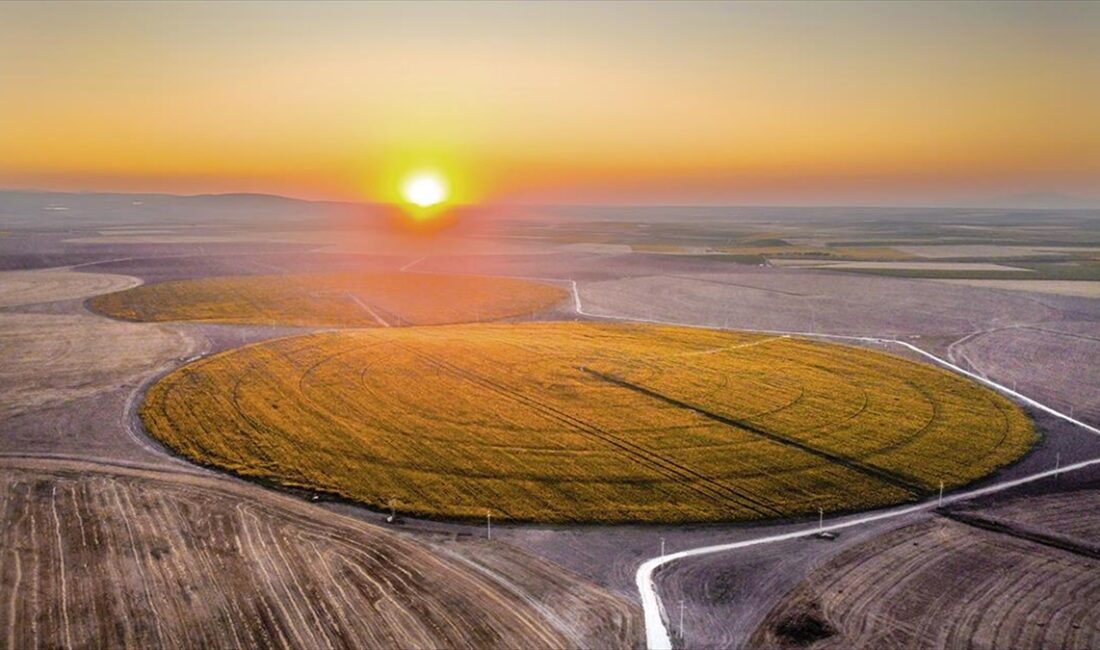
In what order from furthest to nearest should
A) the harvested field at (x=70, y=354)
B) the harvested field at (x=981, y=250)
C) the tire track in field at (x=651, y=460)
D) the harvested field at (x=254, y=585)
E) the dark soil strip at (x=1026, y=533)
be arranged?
1. the harvested field at (x=981, y=250)
2. the harvested field at (x=70, y=354)
3. the tire track in field at (x=651, y=460)
4. the dark soil strip at (x=1026, y=533)
5. the harvested field at (x=254, y=585)

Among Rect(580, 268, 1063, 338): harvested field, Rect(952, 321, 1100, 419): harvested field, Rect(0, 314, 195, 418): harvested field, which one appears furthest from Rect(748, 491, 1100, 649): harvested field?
Rect(0, 314, 195, 418): harvested field

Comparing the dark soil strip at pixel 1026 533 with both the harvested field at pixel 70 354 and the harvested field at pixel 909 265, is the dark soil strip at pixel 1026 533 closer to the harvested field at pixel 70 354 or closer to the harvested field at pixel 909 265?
the harvested field at pixel 70 354

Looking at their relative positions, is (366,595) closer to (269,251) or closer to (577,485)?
(577,485)

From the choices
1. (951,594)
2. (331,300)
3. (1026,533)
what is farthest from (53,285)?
(1026,533)

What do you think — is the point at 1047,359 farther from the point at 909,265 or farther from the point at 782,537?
the point at 909,265

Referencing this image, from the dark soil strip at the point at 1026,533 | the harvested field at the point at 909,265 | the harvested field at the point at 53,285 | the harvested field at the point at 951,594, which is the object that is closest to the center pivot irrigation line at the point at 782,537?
the dark soil strip at the point at 1026,533

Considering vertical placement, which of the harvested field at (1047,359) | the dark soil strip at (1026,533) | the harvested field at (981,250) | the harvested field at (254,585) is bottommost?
the harvested field at (254,585)

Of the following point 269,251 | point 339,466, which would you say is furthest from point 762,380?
point 269,251
